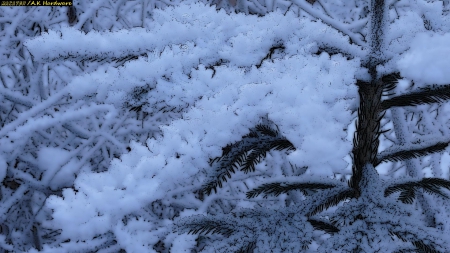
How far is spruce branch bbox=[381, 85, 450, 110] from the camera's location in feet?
3.31

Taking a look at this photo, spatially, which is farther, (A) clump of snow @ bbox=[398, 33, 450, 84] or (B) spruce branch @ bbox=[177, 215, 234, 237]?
(B) spruce branch @ bbox=[177, 215, 234, 237]

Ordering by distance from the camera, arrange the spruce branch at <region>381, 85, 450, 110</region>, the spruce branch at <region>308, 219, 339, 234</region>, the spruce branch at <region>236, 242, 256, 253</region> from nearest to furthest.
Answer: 1. the spruce branch at <region>381, 85, 450, 110</region>
2. the spruce branch at <region>236, 242, 256, 253</region>
3. the spruce branch at <region>308, 219, 339, 234</region>

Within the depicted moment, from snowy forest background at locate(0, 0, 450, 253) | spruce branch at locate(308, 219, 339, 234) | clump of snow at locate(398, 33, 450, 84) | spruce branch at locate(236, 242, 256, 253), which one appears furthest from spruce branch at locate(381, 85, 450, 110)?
spruce branch at locate(236, 242, 256, 253)

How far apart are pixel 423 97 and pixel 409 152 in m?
0.31

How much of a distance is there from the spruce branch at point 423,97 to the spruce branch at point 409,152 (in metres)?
0.24

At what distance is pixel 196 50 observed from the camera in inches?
42.4

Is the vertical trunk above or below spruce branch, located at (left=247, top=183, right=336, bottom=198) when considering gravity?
above

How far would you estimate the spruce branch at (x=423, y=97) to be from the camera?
1.01 meters

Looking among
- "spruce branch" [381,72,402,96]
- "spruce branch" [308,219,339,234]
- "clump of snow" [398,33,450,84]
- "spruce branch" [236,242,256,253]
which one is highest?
"spruce branch" [381,72,402,96]

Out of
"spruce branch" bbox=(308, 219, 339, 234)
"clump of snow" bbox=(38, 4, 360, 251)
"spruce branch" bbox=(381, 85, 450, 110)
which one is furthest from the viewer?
"spruce branch" bbox=(308, 219, 339, 234)

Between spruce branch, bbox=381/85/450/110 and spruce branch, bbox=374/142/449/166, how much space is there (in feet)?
0.80

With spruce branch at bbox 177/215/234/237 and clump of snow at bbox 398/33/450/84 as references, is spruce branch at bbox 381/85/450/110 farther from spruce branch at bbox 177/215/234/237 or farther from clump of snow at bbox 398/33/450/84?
spruce branch at bbox 177/215/234/237

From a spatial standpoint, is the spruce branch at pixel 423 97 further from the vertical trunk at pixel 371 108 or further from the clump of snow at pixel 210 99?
the clump of snow at pixel 210 99

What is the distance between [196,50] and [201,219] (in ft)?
2.06
